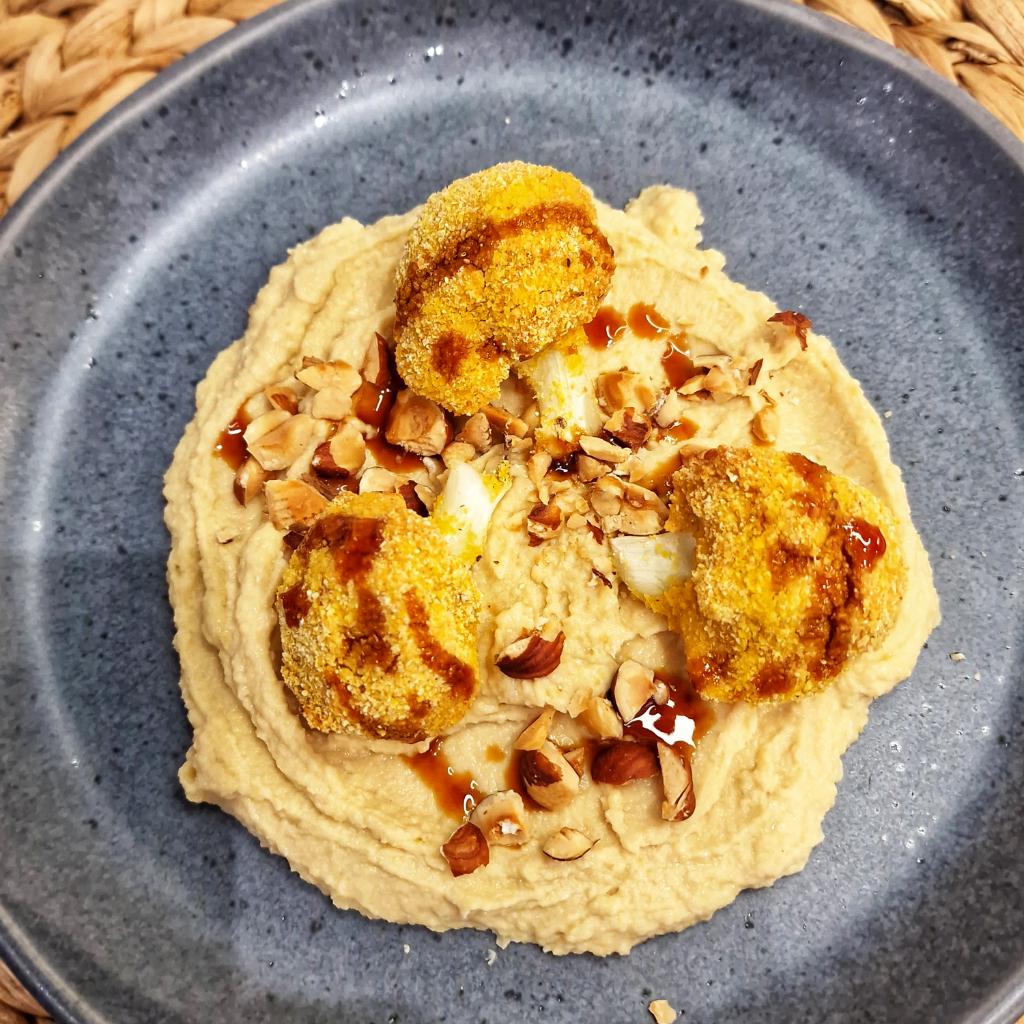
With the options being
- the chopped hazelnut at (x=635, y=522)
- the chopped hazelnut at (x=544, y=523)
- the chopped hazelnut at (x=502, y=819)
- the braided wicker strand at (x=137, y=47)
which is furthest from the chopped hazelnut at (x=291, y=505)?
the braided wicker strand at (x=137, y=47)

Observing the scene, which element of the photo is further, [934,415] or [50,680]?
[934,415]

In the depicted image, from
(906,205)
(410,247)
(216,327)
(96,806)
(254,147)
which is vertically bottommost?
(96,806)

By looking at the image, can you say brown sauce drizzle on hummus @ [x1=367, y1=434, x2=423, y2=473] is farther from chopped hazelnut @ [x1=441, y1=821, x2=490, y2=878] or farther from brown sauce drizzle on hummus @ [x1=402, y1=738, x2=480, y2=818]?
chopped hazelnut @ [x1=441, y1=821, x2=490, y2=878]

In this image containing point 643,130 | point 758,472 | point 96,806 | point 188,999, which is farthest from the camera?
point 643,130

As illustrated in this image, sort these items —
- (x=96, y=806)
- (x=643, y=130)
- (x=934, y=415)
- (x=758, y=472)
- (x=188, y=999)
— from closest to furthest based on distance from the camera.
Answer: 1. (x=758, y=472)
2. (x=188, y=999)
3. (x=96, y=806)
4. (x=934, y=415)
5. (x=643, y=130)

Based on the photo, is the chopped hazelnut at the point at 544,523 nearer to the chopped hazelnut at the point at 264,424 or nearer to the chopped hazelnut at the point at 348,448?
the chopped hazelnut at the point at 348,448

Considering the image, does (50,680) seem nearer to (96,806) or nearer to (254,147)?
(96,806)

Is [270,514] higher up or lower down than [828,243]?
lower down

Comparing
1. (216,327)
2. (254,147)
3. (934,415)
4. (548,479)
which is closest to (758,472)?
(548,479)
